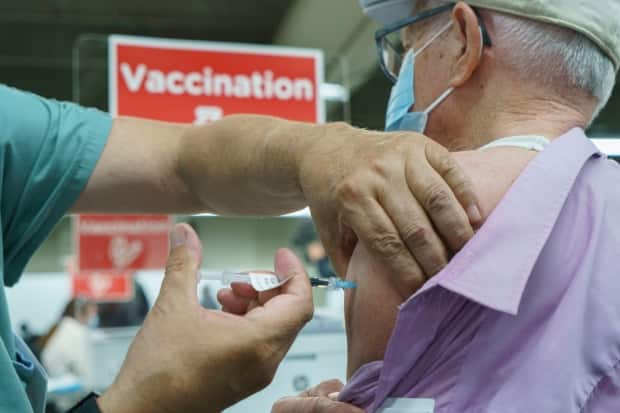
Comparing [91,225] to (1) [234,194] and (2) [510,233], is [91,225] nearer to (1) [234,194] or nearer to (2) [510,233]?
(1) [234,194]

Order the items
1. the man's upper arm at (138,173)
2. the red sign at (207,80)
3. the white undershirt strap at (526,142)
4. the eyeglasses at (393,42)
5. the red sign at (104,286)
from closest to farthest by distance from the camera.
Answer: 1. the white undershirt strap at (526,142)
2. the eyeglasses at (393,42)
3. the man's upper arm at (138,173)
4. the red sign at (207,80)
5. the red sign at (104,286)

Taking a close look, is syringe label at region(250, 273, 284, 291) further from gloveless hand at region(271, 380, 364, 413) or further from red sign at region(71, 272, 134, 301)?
red sign at region(71, 272, 134, 301)

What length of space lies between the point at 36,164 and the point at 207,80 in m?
1.90

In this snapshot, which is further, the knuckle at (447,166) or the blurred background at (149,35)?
the blurred background at (149,35)

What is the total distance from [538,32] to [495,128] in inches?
5.8

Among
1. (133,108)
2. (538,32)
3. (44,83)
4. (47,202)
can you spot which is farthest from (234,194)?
(44,83)

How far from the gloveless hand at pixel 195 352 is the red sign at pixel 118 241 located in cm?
469

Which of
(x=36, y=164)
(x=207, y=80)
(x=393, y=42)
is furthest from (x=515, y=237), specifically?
(x=207, y=80)

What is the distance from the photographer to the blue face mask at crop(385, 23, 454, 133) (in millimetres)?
1279

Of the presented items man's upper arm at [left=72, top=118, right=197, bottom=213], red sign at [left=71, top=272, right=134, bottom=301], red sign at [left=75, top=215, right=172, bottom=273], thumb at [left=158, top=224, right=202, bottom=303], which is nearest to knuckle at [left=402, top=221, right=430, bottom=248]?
thumb at [left=158, top=224, right=202, bottom=303]

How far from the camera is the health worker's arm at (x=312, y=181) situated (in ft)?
2.94

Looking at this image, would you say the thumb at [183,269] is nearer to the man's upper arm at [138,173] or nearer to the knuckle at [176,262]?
the knuckle at [176,262]

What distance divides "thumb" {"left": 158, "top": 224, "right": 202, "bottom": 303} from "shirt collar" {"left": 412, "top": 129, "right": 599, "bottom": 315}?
0.81 ft

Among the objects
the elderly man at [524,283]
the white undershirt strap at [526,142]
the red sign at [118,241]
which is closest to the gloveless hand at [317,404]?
the elderly man at [524,283]
